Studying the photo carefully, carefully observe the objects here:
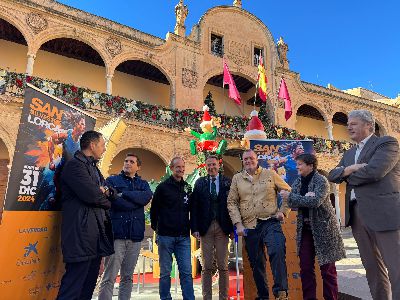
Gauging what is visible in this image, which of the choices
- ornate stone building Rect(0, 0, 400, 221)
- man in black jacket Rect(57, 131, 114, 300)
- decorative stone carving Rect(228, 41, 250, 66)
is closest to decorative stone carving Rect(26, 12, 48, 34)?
ornate stone building Rect(0, 0, 400, 221)

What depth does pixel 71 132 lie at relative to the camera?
134 inches

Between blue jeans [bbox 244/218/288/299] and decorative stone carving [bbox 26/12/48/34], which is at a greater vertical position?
decorative stone carving [bbox 26/12/48/34]

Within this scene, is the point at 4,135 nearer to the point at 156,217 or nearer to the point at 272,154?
the point at 156,217

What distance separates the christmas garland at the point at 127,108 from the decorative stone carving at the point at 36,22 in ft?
7.73

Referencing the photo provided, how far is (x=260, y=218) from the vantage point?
3.44 meters

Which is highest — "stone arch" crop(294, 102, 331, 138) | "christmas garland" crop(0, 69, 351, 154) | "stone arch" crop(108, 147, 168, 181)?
"stone arch" crop(294, 102, 331, 138)

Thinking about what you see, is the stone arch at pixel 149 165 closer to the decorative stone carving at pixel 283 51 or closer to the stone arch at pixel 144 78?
the stone arch at pixel 144 78

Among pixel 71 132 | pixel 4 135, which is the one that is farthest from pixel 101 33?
pixel 71 132

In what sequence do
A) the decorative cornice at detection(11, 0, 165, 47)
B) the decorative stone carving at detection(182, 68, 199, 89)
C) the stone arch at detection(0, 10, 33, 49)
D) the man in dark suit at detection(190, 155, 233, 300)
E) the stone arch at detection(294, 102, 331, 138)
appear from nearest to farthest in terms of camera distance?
the man in dark suit at detection(190, 155, 233, 300)
the stone arch at detection(0, 10, 33, 49)
the decorative cornice at detection(11, 0, 165, 47)
the decorative stone carving at detection(182, 68, 199, 89)
the stone arch at detection(294, 102, 331, 138)

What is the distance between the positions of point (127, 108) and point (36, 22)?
4.81 meters

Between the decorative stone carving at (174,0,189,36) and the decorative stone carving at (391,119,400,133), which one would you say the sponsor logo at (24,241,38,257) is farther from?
the decorative stone carving at (391,119,400,133)

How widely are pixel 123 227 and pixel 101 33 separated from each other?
12186 mm

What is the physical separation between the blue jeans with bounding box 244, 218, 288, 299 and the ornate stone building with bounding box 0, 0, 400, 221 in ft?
31.9

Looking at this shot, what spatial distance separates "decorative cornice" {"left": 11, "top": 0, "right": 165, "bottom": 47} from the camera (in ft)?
40.5
